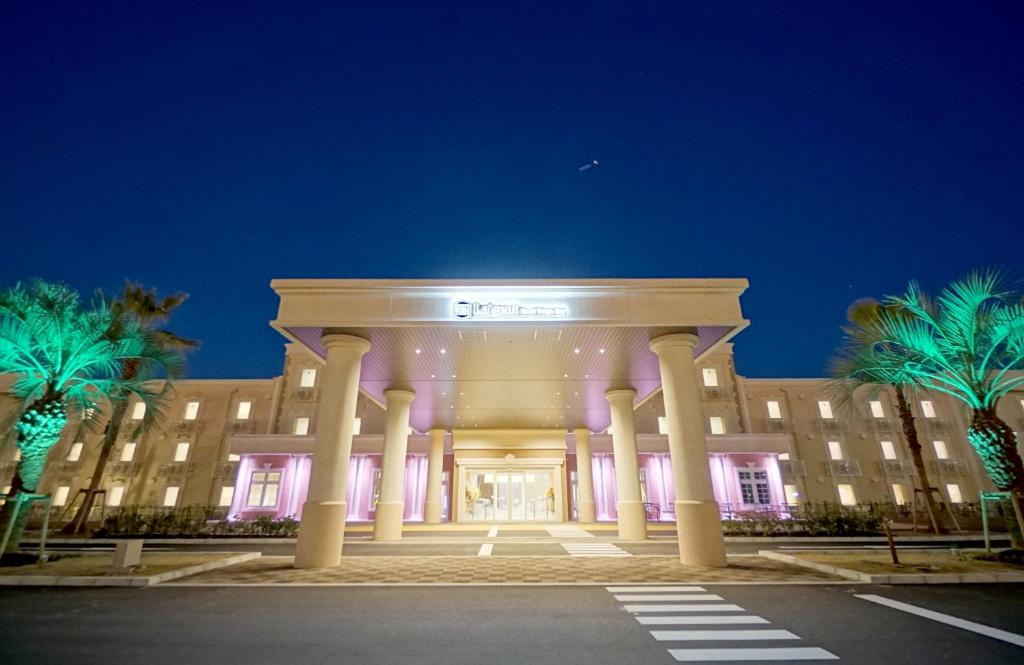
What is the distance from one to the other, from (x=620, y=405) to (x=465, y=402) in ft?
23.1

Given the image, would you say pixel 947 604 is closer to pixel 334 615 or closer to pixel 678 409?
pixel 678 409

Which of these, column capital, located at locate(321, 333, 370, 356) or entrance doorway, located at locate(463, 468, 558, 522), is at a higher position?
column capital, located at locate(321, 333, 370, 356)

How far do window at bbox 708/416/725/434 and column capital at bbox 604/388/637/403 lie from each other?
12896 mm

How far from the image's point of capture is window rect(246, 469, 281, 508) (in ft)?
84.8

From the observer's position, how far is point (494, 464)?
27.4m

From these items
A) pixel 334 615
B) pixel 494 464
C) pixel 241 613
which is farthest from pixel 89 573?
pixel 494 464

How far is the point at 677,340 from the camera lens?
12398 millimetres

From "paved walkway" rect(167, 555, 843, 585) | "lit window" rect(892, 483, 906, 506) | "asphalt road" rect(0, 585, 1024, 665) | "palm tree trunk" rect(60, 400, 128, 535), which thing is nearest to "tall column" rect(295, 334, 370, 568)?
"paved walkway" rect(167, 555, 843, 585)

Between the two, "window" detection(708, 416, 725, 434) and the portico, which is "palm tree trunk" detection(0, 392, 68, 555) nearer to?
the portico

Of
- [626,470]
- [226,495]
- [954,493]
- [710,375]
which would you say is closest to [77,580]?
[626,470]

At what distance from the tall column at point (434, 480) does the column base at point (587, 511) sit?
8055 millimetres

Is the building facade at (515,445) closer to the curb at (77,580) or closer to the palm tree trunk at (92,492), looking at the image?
the palm tree trunk at (92,492)

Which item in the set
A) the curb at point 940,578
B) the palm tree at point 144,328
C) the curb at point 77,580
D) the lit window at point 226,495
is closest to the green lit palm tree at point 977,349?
the curb at point 940,578

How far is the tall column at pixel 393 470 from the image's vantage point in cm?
1742
